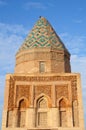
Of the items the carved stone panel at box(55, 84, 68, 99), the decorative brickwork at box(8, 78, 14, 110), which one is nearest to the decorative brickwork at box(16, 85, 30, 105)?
the decorative brickwork at box(8, 78, 14, 110)

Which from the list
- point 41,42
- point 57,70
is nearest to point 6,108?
point 57,70

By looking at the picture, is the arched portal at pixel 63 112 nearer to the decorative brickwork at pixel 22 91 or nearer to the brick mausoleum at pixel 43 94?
the brick mausoleum at pixel 43 94

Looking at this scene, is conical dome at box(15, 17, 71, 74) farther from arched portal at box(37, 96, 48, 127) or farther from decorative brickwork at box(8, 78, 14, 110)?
arched portal at box(37, 96, 48, 127)

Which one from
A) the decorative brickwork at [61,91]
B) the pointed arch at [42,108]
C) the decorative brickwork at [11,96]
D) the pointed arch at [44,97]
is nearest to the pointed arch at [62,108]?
the decorative brickwork at [61,91]

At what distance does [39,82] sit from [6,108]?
2732mm

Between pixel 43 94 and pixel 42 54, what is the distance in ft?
10.2

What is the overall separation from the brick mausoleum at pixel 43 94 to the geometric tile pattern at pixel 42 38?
124 millimetres

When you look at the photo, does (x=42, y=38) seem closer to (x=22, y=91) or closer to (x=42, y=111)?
(x=22, y=91)

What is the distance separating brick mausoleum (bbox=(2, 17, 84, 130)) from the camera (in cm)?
1467

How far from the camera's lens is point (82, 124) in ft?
47.3

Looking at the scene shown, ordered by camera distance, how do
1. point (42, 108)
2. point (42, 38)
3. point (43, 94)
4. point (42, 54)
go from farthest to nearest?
point (42, 38), point (42, 54), point (43, 94), point (42, 108)

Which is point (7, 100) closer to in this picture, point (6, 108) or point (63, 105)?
point (6, 108)

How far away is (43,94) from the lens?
15.4 meters

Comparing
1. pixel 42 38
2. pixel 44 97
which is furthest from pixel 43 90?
pixel 42 38
